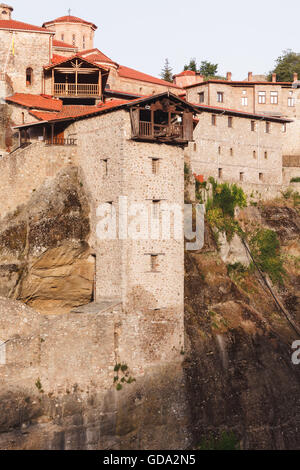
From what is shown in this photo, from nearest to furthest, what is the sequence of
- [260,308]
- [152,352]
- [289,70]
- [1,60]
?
1. [152,352]
2. [260,308]
3. [1,60]
4. [289,70]

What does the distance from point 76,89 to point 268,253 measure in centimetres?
1765

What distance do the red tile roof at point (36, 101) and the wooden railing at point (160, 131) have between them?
898 centimetres

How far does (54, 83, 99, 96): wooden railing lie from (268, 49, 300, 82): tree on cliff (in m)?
39.7

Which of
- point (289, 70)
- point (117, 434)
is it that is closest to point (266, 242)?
point (117, 434)

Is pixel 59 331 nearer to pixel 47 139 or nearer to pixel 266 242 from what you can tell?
pixel 47 139

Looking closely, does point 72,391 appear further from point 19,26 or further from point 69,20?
point 69,20

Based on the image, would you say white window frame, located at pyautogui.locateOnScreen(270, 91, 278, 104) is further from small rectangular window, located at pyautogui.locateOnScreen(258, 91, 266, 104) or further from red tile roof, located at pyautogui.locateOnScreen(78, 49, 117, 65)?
red tile roof, located at pyautogui.locateOnScreen(78, 49, 117, 65)

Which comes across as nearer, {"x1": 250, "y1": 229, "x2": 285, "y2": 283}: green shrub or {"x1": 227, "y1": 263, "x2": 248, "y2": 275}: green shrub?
{"x1": 227, "y1": 263, "x2": 248, "y2": 275}: green shrub

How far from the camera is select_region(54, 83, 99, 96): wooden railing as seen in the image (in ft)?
166

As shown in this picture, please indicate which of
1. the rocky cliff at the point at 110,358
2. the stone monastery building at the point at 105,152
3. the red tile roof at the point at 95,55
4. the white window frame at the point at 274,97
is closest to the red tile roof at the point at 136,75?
the red tile roof at the point at 95,55

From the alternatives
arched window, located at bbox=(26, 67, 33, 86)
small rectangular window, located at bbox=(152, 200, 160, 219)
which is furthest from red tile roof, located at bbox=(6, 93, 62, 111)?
small rectangular window, located at bbox=(152, 200, 160, 219)

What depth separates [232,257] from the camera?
166 ft

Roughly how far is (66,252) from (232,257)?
14.2 metres

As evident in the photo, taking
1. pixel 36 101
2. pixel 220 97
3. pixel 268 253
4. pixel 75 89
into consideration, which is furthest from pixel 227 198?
pixel 220 97
